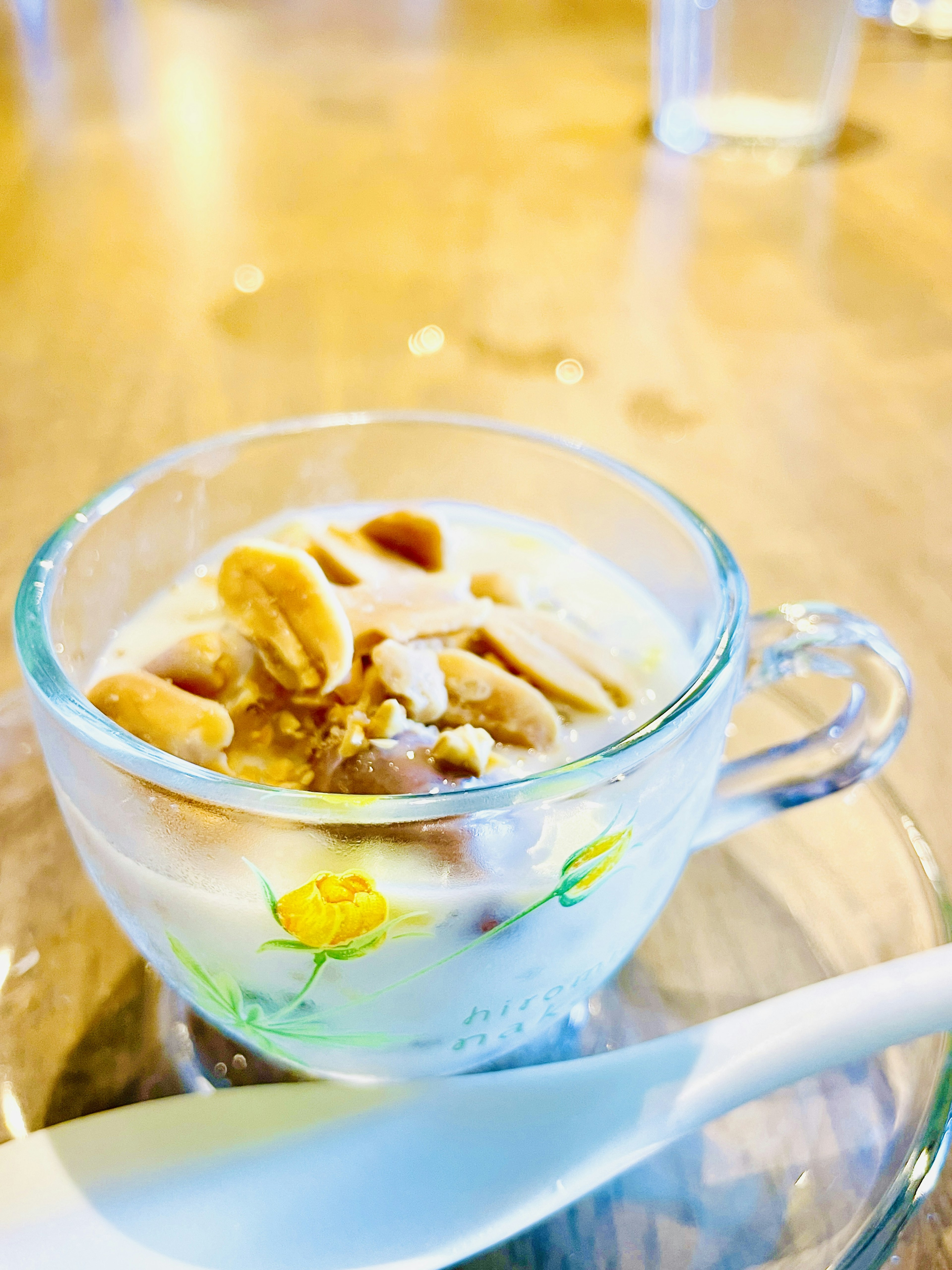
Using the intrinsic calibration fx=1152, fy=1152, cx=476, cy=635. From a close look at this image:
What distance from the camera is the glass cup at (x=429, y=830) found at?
1.01 feet

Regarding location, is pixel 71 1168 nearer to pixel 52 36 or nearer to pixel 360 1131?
pixel 360 1131

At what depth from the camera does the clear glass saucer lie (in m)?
0.35

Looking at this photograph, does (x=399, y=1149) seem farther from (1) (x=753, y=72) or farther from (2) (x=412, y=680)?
(1) (x=753, y=72)

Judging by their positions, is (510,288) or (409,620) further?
(510,288)

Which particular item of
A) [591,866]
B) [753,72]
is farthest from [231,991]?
[753,72]

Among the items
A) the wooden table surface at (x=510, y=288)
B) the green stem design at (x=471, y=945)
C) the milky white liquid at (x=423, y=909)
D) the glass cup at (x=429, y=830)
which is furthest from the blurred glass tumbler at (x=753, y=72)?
the green stem design at (x=471, y=945)

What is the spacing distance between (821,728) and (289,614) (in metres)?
0.21

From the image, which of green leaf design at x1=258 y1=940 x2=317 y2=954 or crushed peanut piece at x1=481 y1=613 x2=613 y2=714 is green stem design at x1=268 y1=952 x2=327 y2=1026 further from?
crushed peanut piece at x1=481 y1=613 x2=613 y2=714

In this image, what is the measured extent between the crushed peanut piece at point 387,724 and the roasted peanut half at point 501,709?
0.10ft

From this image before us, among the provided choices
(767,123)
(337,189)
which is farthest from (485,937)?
(767,123)

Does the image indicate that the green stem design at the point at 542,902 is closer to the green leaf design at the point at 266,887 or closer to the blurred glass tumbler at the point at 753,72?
the green leaf design at the point at 266,887

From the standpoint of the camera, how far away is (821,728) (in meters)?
0.44

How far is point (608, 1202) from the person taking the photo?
0.36 meters

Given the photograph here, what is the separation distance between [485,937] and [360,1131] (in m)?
0.09
